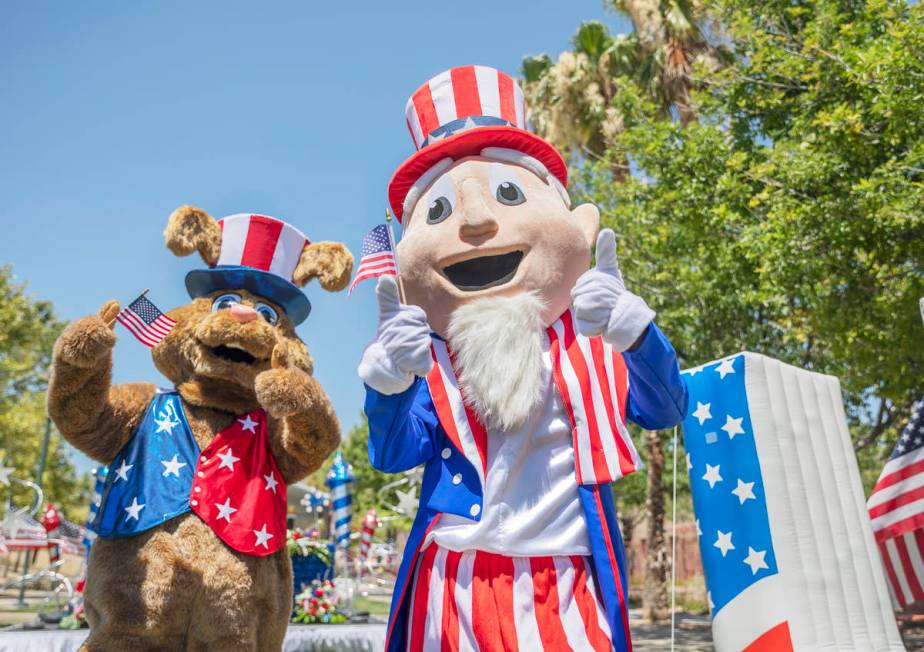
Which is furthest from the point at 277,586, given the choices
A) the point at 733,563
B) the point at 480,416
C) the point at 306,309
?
the point at 733,563

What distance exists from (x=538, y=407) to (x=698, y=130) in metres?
6.82

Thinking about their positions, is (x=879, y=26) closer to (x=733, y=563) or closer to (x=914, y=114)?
(x=914, y=114)

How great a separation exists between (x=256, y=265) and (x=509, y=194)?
193 cm

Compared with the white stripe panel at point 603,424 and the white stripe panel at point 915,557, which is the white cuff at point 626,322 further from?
the white stripe panel at point 915,557

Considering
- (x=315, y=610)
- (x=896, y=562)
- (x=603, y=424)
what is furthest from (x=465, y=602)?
(x=315, y=610)

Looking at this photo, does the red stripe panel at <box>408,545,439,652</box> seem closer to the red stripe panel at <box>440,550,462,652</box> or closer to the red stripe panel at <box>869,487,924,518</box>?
the red stripe panel at <box>440,550,462,652</box>

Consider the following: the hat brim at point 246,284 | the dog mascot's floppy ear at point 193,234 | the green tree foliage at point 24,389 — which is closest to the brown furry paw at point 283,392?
the hat brim at point 246,284

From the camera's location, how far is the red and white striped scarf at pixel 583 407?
2.60 metres

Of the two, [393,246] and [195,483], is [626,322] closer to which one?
[393,246]

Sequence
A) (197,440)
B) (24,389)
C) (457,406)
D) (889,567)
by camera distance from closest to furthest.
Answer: (457,406) < (197,440) < (889,567) < (24,389)

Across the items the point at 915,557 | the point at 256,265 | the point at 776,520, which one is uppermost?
the point at 256,265

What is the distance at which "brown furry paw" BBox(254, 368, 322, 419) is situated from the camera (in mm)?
3578

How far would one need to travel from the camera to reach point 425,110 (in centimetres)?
331

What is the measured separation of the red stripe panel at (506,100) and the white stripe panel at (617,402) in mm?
1083
